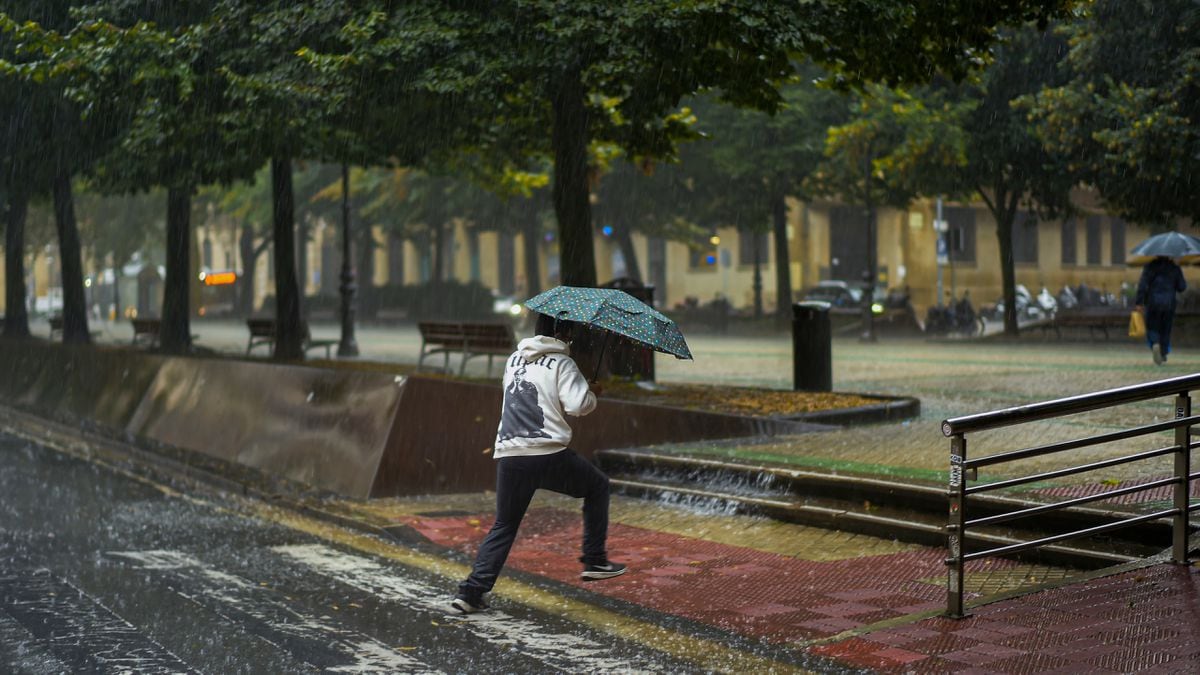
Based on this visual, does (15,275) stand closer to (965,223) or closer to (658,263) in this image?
(658,263)

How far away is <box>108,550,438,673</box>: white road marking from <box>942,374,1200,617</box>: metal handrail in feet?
8.60

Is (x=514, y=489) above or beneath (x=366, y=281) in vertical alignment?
beneath

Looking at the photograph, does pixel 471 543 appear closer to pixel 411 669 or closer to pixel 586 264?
pixel 411 669

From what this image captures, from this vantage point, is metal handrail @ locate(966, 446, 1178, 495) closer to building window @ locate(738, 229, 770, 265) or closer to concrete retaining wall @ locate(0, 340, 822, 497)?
concrete retaining wall @ locate(0, 340, 822, 497)

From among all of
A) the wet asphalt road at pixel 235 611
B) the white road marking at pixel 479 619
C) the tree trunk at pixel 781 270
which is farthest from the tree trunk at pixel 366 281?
the white road marking at pixel 479 619

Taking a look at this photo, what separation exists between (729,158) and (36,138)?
19858 mm

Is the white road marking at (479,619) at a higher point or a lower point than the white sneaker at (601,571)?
lower

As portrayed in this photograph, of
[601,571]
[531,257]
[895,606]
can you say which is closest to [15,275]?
[531,257]

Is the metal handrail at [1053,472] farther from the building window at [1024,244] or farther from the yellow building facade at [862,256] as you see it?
the building window at [1024,244]

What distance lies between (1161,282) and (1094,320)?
1175 cm

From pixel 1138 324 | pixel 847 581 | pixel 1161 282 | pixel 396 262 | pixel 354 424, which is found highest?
pixel 396 262

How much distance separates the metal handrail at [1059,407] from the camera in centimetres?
665

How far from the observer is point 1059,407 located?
6898 mm

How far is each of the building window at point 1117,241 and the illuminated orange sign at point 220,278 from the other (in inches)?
1718
